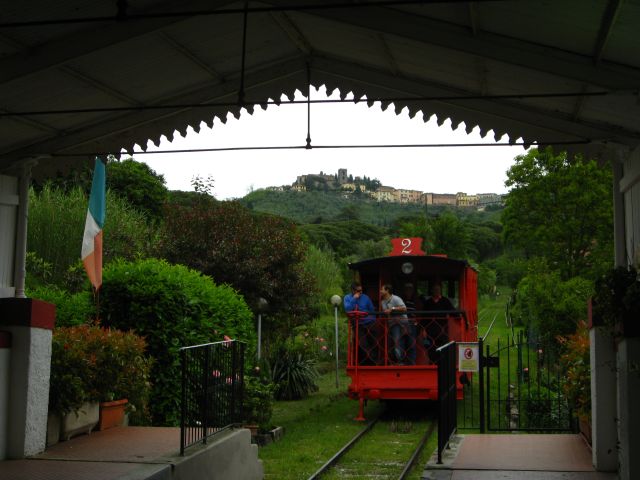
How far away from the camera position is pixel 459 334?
16312mm

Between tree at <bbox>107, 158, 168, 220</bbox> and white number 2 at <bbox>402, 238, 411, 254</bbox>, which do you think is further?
tree at <bbox>107, 158, 168, 220</bbox>

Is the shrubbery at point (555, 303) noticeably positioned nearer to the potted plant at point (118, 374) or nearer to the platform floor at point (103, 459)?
the potted plant at point (118, 374)

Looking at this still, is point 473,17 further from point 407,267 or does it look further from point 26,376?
point 407,267

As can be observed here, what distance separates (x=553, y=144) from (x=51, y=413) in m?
5.98

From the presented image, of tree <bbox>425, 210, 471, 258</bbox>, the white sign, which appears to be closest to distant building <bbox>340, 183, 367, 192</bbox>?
tree <bbox>425, 210, 471, 258</bbox>

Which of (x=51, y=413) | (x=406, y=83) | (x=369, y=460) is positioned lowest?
(x=369, y=460)

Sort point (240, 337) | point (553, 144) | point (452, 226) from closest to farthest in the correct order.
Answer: point (553, 144), point (240, 337), point (452, 226)

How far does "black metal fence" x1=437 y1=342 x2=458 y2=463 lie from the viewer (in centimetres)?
821

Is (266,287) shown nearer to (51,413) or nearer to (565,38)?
(51,413)

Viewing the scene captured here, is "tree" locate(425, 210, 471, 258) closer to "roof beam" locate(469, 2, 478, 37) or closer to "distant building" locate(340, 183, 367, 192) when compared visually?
"roof beam" locate(469, 2, 478, 37)

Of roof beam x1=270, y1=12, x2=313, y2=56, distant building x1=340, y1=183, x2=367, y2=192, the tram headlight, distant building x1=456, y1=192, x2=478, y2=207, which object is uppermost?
distant building x1=456, y1=192, x2=478, y2=207

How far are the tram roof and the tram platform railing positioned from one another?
1189 millimetres

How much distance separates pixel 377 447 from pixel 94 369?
5.81 m

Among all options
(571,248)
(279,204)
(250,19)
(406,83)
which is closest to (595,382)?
(406,83)
